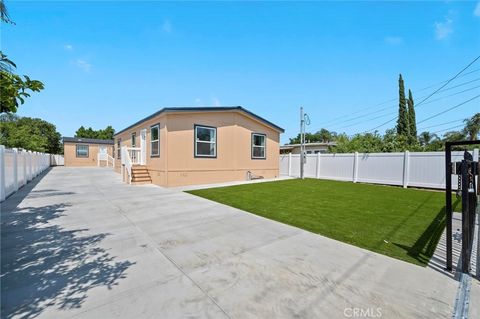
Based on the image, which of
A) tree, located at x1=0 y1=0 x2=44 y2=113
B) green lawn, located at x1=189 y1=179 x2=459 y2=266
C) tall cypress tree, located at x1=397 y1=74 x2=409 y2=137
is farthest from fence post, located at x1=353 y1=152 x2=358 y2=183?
tall cypress tree, located at x1=397 y1=74 x2=409 y2=137

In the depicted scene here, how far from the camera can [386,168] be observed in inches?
472

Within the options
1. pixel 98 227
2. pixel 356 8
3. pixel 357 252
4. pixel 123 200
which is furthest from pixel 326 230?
pixel 356 8

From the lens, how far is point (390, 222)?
5.12 meters

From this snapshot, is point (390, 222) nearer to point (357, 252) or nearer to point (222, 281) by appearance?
point (357, 252)

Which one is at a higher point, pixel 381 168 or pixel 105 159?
pixel 381 168

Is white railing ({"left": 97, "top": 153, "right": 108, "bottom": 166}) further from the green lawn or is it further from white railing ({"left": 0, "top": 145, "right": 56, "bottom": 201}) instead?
the green lawn

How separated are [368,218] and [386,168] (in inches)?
317

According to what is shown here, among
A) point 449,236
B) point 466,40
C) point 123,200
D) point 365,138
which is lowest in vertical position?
point 123,200

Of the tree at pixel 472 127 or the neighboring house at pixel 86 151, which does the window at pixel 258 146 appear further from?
the neighboring house at pixel 86 151

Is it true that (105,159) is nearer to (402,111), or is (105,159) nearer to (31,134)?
(31,134)

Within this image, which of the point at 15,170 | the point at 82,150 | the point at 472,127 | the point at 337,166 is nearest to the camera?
the point at 15,170

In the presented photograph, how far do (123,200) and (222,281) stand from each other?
5.94m

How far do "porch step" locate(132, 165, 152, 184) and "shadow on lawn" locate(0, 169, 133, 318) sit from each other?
7167mm

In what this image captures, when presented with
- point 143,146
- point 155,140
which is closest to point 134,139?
point 143,146
